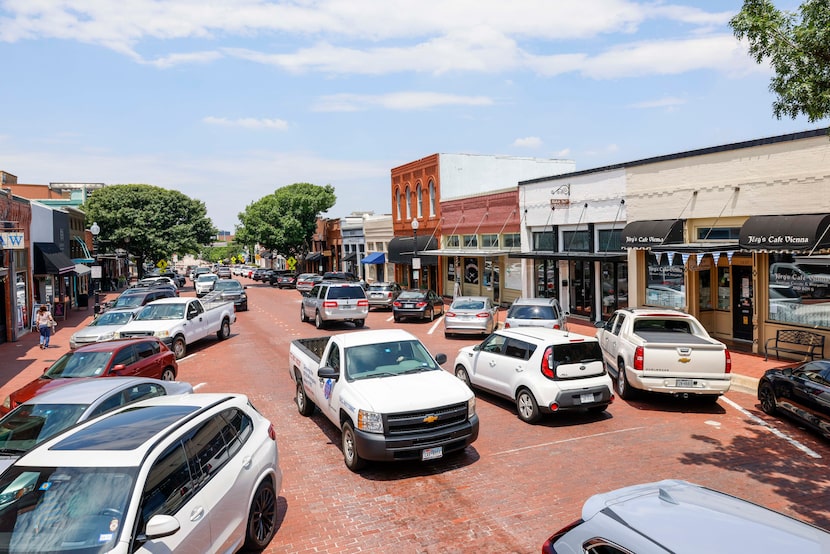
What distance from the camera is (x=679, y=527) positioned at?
384cm

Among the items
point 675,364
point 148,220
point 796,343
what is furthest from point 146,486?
point 148,220

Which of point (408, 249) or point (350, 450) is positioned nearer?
point (350, 450)

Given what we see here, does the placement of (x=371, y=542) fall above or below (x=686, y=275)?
below

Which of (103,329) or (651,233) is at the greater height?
(651,233)

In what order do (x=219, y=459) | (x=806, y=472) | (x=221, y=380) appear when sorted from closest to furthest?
(x=219, y=459) < (x=806, y=472) < (x=221, y=380)

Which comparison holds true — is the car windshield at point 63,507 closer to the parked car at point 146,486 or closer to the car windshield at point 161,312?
the parked car at point 146,486

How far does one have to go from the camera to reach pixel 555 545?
448 centimetres

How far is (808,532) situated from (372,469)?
20.2 ft

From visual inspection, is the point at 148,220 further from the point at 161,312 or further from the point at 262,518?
the point at 262,518

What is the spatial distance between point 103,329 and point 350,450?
44.7ft

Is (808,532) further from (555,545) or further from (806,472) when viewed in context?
(806,472)

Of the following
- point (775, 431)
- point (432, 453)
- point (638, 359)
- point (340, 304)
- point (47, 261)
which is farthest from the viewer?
point (47, 261)

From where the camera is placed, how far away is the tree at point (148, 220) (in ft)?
186

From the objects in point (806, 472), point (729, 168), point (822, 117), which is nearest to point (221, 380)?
point (806, 472)
